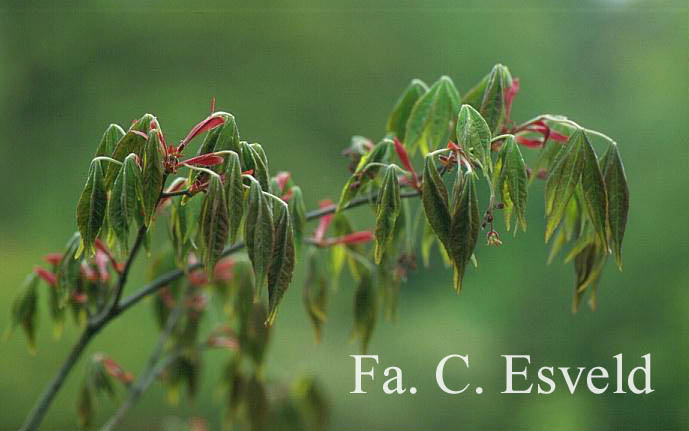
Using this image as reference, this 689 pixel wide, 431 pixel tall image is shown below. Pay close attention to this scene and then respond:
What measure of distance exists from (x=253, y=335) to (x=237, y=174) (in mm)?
472

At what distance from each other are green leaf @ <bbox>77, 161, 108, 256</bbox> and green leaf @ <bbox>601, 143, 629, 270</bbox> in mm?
364

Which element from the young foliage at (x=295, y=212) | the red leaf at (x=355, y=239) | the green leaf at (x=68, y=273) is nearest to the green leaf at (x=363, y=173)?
the young foliage at (x=295, y=212)

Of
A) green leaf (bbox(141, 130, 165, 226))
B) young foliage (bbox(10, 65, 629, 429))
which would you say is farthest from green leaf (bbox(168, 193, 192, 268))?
green leaf (bbox(141, 130, 165, 226))

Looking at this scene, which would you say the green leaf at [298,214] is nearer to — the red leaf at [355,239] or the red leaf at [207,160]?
the red leaf at [355,239]

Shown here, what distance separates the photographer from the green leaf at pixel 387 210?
56 centimetres

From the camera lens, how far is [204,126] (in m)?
0.55

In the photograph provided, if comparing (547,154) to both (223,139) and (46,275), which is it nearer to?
(223,139)

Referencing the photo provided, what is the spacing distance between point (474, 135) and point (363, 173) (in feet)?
0.49

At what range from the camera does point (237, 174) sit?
1.70 feet

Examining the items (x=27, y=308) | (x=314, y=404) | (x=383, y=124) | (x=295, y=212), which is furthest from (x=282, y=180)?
(x=383, y=124)

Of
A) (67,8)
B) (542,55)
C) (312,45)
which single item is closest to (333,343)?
(312,45)

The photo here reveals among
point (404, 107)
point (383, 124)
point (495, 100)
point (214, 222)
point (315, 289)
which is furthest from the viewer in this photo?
point (383, 124)

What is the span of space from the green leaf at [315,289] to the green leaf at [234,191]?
33 cm

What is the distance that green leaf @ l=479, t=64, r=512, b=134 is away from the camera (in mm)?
634
